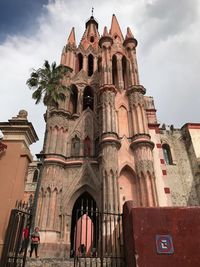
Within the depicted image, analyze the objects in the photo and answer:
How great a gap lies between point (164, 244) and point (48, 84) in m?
18.4

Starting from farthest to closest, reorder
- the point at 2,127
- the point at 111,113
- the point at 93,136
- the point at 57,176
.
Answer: the point at 93,136
the point at 111,113
the point at 57,176
the point at 2,127

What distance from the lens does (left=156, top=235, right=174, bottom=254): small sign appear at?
7921 mm

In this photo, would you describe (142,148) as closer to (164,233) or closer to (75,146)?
(75,146)

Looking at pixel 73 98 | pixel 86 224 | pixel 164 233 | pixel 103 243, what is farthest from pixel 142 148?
pixel 73 98

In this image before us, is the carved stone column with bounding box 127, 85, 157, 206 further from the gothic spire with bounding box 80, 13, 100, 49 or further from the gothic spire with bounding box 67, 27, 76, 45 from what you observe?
the gothic spire with bounding box 80, 13, 100, 49

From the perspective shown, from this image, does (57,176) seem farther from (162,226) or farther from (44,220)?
(162,226)

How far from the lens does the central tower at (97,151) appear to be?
17.1 m

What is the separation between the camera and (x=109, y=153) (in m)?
18.3

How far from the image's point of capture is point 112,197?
1642 centimetres

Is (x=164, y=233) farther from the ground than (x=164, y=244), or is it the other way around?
(x=164, y=233)

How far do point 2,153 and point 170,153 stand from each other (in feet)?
65.3

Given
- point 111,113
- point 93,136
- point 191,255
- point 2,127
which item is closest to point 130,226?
point 191,255

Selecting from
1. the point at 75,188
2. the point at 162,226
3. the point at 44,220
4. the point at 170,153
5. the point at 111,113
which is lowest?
the point at 162,226

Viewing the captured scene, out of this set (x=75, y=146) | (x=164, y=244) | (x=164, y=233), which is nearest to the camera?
(x=164, y=244)
